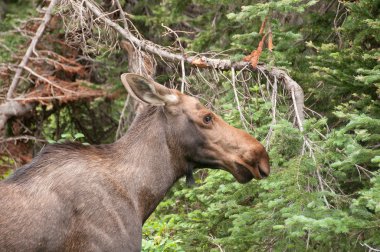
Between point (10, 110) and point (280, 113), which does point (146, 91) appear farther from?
point (10, 110)

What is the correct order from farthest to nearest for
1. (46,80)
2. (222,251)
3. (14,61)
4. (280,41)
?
(14,61) < (46,80) < (280,41) < (222,251)

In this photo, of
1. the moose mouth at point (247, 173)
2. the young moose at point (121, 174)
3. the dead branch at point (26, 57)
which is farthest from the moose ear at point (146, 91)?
the dead branch at point (26, 57)

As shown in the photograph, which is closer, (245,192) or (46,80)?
(245,192)

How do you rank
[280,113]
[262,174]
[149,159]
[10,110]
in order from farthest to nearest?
[10,110] < [280,113] < [149,159] < [262,174]

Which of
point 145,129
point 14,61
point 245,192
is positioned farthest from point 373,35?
point 14,61

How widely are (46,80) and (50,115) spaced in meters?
2.58

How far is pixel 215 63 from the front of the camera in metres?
9.52

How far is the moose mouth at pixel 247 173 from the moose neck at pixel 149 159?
0.58 metres

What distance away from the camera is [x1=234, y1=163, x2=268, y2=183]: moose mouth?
7.63 metres

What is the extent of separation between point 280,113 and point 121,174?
1958 millimetres

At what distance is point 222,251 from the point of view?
8.59 m

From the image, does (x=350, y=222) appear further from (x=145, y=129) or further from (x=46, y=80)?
(x=46, y=80)

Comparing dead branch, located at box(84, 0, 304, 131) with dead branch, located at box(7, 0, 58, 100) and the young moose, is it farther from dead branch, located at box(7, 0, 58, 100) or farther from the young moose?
dead branch, located at box(7, 0, 58, 100)

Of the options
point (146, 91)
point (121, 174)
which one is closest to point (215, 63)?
point (146, 91)
